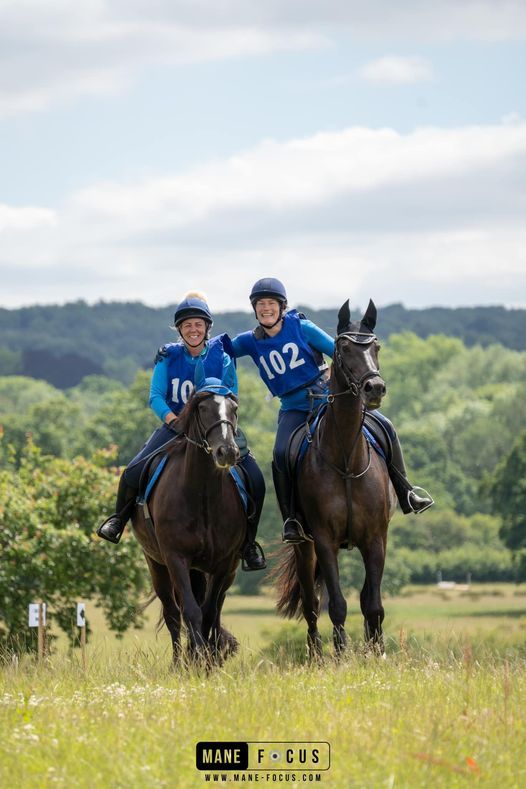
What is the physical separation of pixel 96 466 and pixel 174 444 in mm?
25492

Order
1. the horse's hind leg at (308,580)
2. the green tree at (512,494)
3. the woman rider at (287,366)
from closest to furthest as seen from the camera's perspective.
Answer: the woman rider at (287,366) < the horse's hind leg at (308,580) < the green tree at (512,494)

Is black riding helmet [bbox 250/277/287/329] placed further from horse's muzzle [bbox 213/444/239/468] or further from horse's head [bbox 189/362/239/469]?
horse's muzzle [bbox 213/444/239/468]

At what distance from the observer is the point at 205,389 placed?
12328 millimetres

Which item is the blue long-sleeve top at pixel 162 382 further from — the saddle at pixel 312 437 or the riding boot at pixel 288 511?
the riding boot at pixel 288 511

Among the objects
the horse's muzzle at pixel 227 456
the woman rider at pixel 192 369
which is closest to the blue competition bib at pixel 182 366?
the woman rider at pixel 192 369

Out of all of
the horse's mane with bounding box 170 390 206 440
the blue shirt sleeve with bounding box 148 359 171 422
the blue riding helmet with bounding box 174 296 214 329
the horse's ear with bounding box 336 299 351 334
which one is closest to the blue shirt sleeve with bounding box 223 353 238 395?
the blue riding helmet with bounding box 174 296 214 329

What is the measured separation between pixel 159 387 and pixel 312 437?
1.63 metres

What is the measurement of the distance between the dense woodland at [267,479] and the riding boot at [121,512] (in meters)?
1.65

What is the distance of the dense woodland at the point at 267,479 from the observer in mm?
35469

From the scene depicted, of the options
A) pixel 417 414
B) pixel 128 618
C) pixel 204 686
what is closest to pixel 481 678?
pixel 204 686

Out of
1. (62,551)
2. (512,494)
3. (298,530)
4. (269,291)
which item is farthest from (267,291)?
(512,494)

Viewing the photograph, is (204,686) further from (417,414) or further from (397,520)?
(417,414)

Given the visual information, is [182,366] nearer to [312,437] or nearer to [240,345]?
[240,345]

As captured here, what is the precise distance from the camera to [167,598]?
48.7 feet
